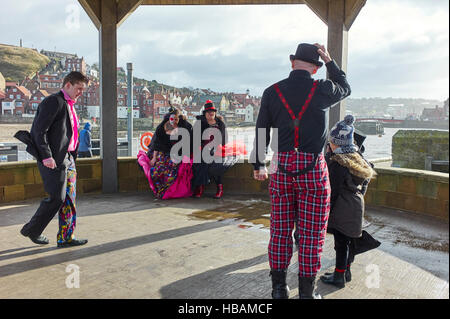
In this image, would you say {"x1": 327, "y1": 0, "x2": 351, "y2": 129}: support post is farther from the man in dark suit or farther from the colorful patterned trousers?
the colorful patterned trousers

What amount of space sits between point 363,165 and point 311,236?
0.68 m

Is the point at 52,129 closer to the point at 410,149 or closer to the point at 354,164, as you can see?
the point at 354,164

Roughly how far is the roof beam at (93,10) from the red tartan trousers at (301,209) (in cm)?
463

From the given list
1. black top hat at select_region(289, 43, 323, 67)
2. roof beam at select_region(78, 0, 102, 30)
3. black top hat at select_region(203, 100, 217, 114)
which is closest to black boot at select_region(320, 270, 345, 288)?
black top hat at select_region(289, 43, 323, 67)

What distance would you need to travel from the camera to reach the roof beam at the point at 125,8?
6.10 meters

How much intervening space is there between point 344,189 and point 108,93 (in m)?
4.47

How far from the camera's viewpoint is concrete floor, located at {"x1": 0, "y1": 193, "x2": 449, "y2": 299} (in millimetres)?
2783

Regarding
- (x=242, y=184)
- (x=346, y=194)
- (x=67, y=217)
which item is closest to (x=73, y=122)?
(x=67, y=217)

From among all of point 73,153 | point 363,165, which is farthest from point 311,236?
point 73,153

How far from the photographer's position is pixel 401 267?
10.8ft

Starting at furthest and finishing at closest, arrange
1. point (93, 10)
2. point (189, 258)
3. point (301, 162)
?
point (93, 10) → point (189, 258) → point (301, 162)

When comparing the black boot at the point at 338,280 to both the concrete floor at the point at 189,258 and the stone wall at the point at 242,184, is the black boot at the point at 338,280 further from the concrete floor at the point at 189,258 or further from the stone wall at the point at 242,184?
the stone wall at the point at 242,184

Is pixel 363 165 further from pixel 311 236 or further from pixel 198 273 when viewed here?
pixel 198 273

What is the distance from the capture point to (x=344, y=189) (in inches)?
112
